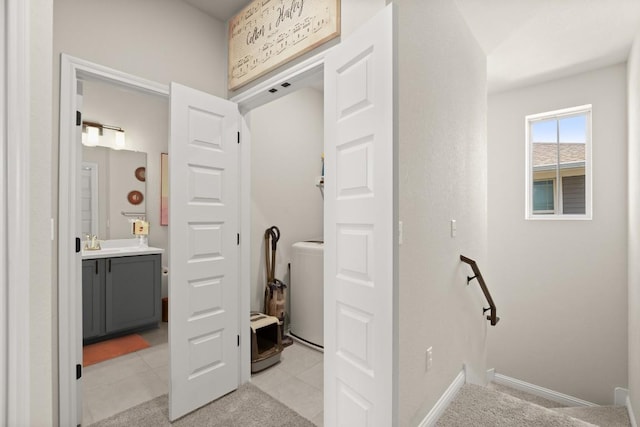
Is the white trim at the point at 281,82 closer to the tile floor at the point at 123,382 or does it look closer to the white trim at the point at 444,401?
the white trim at the point at 444,401

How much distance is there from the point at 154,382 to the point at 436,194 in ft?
8.24

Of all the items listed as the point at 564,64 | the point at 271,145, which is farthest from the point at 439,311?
the point at 564,64

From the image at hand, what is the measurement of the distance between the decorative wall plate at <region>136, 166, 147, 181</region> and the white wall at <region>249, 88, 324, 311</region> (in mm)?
1662

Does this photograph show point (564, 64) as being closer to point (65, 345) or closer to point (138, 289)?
point (65, 345)

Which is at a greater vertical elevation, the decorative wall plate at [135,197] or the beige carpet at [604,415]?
the decorative wall plate at [135,197]

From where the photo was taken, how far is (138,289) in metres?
3.35

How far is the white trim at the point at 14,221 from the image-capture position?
769 millimetres

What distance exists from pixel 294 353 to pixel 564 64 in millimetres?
3798

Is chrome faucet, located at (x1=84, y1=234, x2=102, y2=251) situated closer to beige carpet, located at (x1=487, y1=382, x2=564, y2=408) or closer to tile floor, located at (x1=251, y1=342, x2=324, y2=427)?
tile floor, located at (x1=251, y1=342, x2=324, y2=427)

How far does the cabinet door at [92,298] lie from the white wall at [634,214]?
456 cm

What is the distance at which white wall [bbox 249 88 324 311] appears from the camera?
10.7 ft

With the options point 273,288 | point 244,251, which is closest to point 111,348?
point 273,288

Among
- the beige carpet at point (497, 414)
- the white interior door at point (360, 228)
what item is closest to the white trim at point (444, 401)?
the beige carpet at point (497, 414)

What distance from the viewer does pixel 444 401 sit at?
196 centimetres
